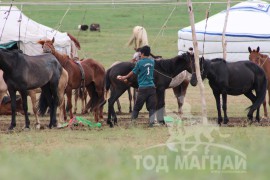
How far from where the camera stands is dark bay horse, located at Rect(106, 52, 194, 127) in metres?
17.5

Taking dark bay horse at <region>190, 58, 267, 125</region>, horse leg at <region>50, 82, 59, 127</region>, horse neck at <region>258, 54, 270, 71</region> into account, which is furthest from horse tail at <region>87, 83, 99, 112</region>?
horse neck at <region>258, 54, 270, 71</region>

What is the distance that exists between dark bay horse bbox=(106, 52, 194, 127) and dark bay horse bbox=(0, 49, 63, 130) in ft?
3.75

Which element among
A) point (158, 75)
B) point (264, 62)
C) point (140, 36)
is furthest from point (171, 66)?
point (140, 36)

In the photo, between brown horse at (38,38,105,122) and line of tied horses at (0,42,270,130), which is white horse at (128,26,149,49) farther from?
line of tied horses at (0,42,270,130)

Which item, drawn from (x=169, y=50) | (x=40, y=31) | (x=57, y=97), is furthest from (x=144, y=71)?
(x=169, y=50)

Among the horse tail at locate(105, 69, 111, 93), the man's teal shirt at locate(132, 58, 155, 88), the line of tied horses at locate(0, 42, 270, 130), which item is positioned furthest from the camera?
the horse tail at locate(105, 69, 111, 93)

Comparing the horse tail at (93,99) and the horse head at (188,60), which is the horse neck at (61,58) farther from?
the horse head at (188,60)

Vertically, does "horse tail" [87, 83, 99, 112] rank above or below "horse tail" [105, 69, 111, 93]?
below

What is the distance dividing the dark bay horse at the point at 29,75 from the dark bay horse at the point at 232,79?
9.44ft

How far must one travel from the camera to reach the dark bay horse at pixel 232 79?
685 inches

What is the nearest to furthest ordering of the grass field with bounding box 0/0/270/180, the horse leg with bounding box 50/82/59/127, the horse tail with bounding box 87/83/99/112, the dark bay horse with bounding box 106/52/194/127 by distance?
the grass field with bounding box 0/0/270/180
the horse leg with bounding box 50/82/59/127
the dark bay horse with bounding box 106/52/194/127
the horse tail with bounding box 87/83/99/112

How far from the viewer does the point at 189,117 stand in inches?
721

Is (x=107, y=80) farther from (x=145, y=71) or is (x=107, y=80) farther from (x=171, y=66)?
(x=145, y=71)

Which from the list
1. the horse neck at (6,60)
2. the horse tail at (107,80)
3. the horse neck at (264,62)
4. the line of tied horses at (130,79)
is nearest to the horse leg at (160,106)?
the line of tied horses at (130,79)
